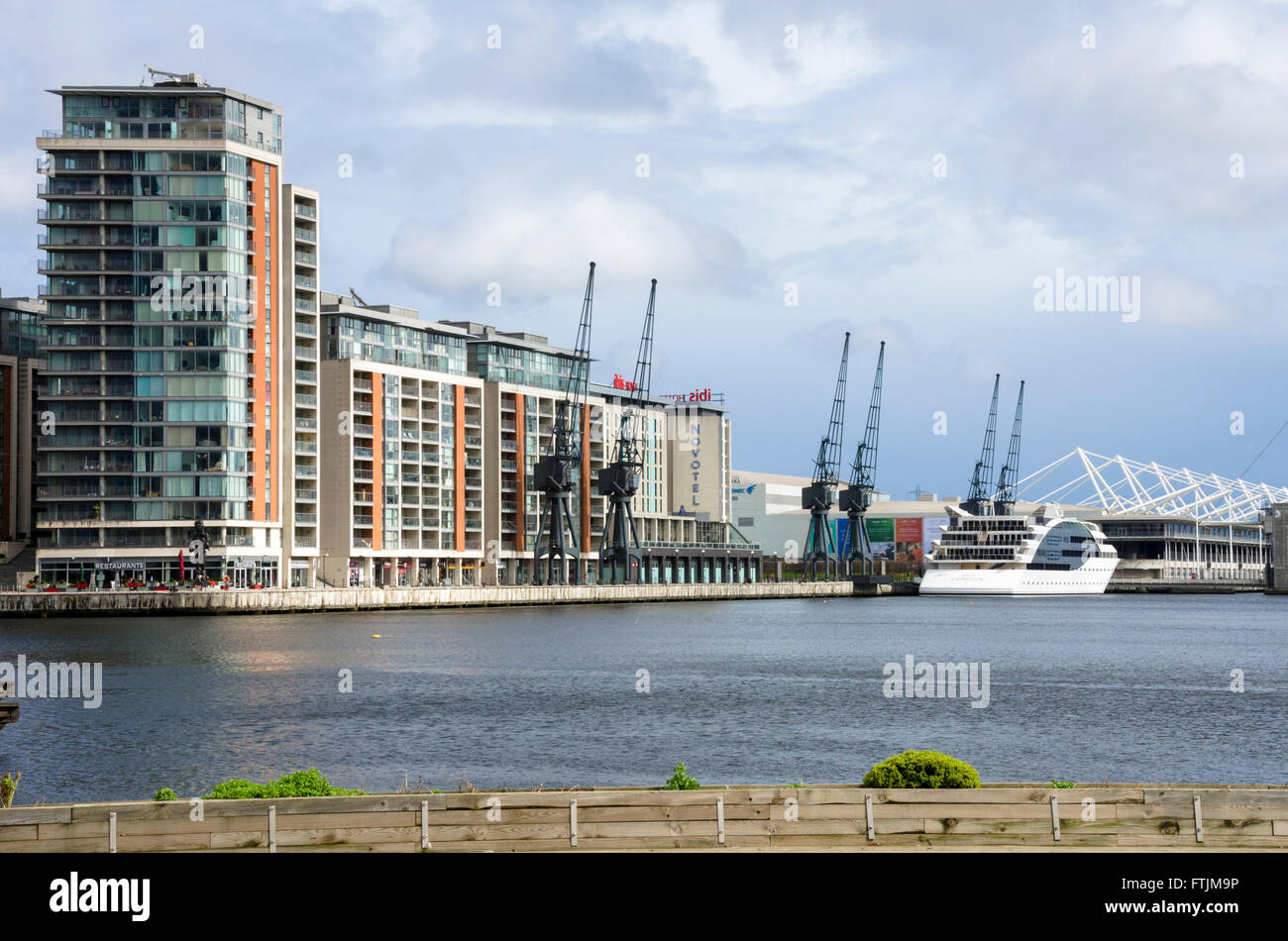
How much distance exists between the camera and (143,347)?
16038cm

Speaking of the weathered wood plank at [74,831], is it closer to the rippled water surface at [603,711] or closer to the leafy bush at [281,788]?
the leafy bush at [281,788]

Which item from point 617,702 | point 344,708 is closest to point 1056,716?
point 617,702

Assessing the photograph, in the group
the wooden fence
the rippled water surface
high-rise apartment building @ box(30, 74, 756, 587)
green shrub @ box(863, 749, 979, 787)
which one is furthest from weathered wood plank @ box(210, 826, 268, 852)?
high-rise apartment building @ box(30, 74, 756, 587)

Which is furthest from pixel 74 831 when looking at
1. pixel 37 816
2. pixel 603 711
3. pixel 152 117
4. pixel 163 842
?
pixel 152 117

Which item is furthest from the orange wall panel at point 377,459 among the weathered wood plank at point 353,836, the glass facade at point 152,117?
the weathered wood plank at point 353,836

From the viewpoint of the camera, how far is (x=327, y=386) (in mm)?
183500

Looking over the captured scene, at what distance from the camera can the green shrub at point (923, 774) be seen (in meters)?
25.1

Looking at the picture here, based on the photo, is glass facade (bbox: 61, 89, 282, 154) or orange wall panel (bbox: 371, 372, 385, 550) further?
orange wall panel (bbox: 371, 372, 385, 550)

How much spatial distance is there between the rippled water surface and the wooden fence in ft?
71.1

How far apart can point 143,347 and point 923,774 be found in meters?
149

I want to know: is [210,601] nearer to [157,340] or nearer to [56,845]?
[157,340]

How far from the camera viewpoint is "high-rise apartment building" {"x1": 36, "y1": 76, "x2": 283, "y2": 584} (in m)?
160

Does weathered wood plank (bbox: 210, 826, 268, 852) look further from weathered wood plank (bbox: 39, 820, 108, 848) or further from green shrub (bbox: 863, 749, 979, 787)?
green shrub (bbox: 863, 749, 979, 787)
